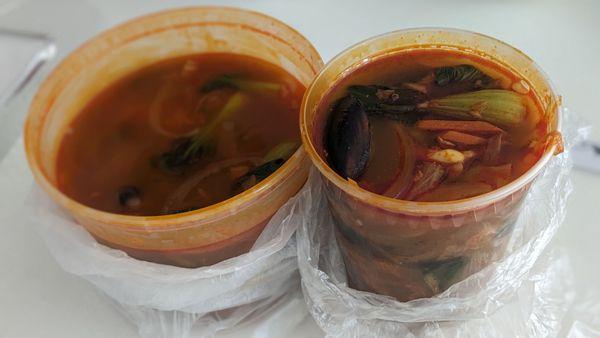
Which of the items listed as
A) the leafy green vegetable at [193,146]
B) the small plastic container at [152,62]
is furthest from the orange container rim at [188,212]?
the leafy green vegetable at [193,146]

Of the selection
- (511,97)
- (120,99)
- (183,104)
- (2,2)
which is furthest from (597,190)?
(2,2)

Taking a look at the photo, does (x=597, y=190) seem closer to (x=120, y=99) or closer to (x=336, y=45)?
(x=336, y=45)

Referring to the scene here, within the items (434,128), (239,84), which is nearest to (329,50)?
(239,84)

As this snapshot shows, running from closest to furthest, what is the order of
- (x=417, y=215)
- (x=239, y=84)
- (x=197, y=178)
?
1. (x=417, y=215)
2. (x=197, y=178)
3. (x=239, y=84)

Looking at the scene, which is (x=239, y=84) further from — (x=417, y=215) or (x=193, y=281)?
(x=417, y=215)

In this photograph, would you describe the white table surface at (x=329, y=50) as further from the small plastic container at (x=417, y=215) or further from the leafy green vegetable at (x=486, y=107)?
the leafy green vegetable at (x=486, y=107)

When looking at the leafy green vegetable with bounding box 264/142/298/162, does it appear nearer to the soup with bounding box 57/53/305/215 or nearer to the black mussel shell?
the soup with bounding box 57/53/305/215
